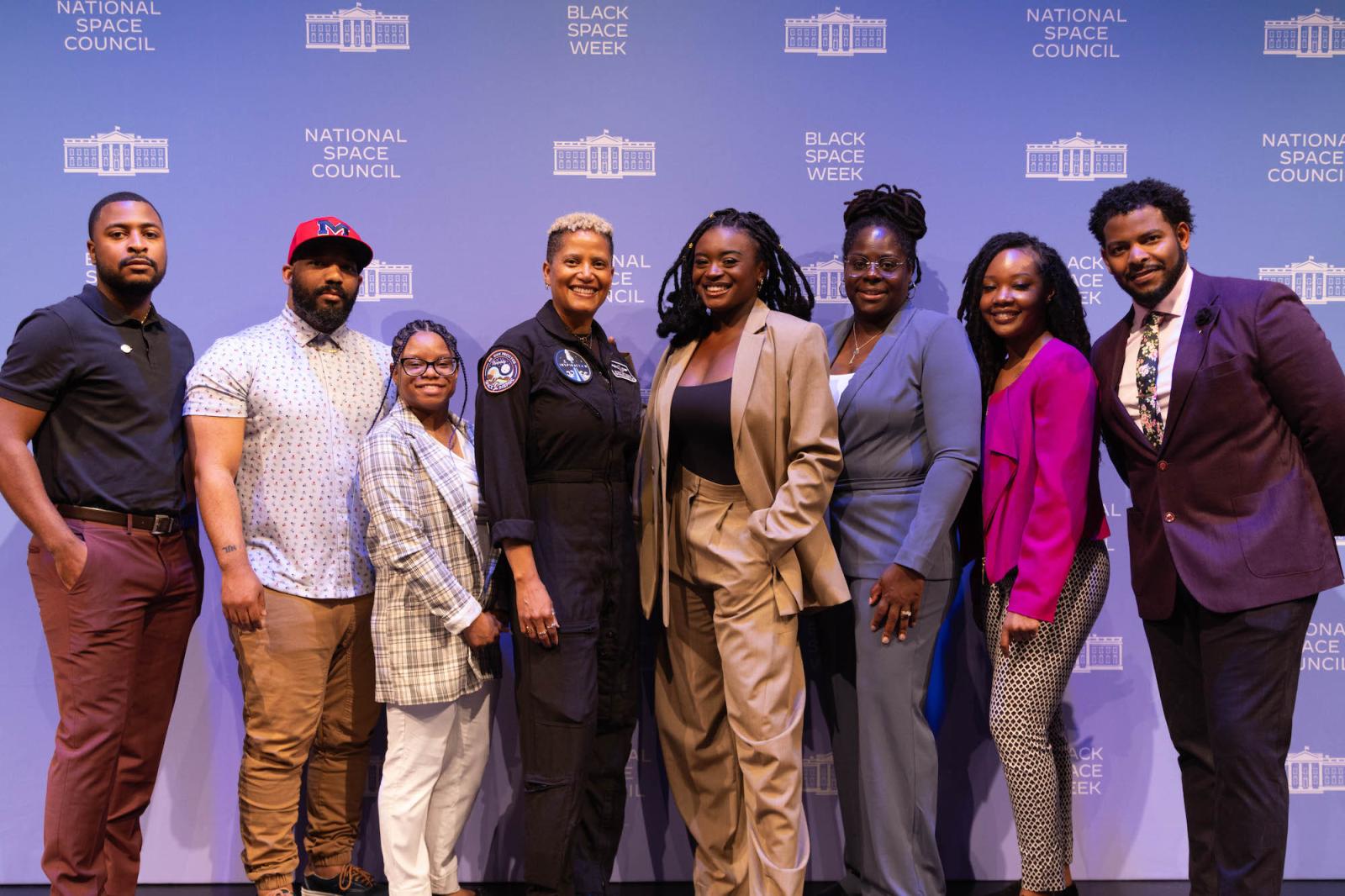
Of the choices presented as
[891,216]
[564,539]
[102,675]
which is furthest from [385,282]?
[891,216]

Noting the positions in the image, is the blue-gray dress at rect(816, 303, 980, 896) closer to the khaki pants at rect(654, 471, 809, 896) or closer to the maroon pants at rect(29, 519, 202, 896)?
the khaki pants at rect(654, 471, 809, 896)

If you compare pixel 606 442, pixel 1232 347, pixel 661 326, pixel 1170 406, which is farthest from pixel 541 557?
pixel 1232 347

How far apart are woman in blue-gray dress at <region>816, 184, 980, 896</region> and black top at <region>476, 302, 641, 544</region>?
76 cm

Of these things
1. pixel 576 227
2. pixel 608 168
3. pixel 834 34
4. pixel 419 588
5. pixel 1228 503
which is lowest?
pixel 419 588

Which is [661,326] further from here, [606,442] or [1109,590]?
[1109,590]

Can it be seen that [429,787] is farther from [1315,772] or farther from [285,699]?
[1315,772]

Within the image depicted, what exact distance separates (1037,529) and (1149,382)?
0.55 metres

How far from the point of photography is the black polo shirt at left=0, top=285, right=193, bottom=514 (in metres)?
3.01

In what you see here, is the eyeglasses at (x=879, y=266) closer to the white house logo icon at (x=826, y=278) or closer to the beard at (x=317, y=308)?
the white house logo icon at (x=826, y=278)

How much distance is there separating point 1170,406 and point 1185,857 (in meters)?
2.02

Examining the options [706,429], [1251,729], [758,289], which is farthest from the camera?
[758,289]

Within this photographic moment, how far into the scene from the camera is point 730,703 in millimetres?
2906

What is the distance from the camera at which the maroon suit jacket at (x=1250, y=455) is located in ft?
8.76

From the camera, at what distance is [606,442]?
9.77ft
